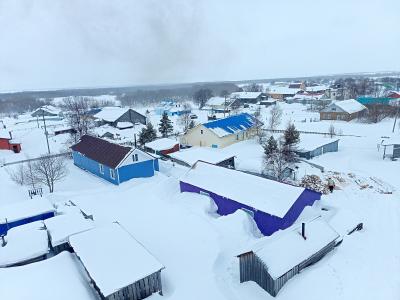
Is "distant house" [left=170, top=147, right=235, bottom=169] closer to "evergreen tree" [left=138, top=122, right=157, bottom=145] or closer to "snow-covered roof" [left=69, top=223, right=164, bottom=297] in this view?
"evergreen tree" [left=138, top=122, right=157, bottom=145]

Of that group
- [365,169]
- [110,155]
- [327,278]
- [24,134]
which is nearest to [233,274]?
[327,278]

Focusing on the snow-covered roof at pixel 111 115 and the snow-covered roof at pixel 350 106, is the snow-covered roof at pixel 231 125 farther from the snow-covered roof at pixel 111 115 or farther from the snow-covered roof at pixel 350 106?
the snow-covered roof at pixel 111 115

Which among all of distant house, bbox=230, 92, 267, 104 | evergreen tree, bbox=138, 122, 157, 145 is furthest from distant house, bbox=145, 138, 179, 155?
distant house, bbox=230, 92, 267, 104

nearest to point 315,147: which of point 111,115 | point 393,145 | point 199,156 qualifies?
point 393,145

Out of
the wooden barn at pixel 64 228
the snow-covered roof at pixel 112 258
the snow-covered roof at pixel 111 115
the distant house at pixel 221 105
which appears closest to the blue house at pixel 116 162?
the wooden barn at pixel 64 228

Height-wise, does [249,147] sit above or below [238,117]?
below

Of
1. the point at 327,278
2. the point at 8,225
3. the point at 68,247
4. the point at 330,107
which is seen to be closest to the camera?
the point at 327,278

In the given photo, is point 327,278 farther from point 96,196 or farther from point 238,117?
point 238,117
